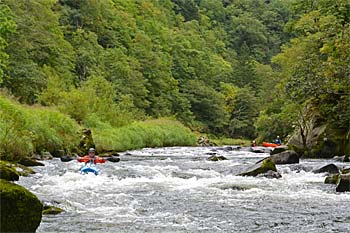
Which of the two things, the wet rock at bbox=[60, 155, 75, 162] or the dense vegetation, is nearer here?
the wet rock at bbox=[60, 155, 75, 162]

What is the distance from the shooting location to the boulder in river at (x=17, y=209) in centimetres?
632

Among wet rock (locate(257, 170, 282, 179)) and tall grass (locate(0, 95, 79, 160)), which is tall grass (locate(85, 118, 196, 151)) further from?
wet rock (locate(257, 170, 282, 179))

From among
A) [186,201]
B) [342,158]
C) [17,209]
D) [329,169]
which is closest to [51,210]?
[17,209]

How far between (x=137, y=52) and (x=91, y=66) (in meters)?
8.91

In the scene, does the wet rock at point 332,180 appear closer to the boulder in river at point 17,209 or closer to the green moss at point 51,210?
the green moss at point 51,210

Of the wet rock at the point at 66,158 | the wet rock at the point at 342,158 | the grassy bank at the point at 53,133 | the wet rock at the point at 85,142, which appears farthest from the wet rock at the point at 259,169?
the wet rock at the point at 85,142

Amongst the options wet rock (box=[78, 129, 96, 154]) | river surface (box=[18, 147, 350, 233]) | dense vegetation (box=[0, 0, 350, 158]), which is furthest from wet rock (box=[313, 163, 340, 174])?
wet rock (box=[78, 129, 96, 154])

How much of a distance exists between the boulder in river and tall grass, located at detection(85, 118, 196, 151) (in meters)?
16.8

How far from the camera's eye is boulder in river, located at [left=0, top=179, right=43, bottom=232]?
632 cm

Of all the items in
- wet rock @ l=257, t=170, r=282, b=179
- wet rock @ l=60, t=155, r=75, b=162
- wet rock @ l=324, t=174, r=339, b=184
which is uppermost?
wet rock @ l=324, t=174, r=339, b=184

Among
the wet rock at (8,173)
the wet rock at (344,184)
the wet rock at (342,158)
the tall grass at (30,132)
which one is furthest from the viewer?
the wet rock at (342,158)

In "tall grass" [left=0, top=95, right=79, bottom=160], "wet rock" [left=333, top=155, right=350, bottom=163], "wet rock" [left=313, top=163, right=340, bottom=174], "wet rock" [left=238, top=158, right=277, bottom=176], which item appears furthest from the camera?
"wet rock" [left=333, top=155, right=350, bottom=163]

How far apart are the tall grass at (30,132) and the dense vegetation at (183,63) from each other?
405 mm

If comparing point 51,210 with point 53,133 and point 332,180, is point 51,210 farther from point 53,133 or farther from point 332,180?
point 53,133
